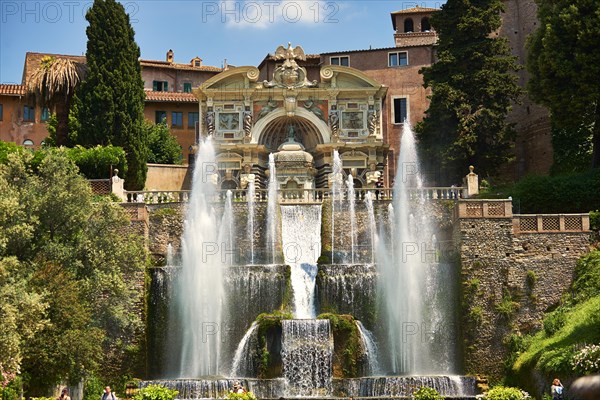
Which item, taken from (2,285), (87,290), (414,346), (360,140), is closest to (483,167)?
(360,140)

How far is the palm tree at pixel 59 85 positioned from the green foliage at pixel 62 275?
1268cm

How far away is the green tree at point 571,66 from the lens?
120 feet

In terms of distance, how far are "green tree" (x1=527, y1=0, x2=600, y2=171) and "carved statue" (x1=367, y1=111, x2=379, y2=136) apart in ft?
33.0

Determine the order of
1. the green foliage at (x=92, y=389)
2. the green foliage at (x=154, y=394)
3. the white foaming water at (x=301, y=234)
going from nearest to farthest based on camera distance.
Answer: the green foliage at (x=154, y=394) < the green foliage at (x=92, y=389) < the white foaming water at (x=301, y=234)

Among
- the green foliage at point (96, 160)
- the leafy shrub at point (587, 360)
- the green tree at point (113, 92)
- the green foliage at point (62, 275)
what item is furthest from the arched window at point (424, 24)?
the leafy shrub at point (587, 360)

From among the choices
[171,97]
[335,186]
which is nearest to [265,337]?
[335,186]

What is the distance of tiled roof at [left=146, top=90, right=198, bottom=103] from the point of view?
55.1 m

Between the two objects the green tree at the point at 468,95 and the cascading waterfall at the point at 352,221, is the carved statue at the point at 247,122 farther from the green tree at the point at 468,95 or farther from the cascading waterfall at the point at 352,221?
the cascading waterfall at the point at 352,221

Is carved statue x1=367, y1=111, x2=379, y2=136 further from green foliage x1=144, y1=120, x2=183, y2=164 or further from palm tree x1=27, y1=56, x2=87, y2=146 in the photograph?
palm tree x1=27, y1=56, x2=87, y2=146

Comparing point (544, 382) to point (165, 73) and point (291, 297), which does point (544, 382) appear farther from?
point (165, 73)

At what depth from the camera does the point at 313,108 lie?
156ft

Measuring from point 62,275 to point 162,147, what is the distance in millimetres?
23047

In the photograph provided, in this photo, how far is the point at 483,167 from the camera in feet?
139

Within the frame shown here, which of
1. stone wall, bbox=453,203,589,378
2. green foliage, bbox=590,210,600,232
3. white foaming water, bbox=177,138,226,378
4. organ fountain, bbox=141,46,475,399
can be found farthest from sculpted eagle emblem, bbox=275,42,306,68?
green foliage, bbox=590,210,600,232
